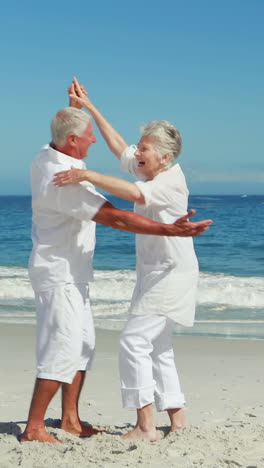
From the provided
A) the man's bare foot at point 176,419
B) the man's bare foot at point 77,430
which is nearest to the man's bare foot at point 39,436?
the man's bare foot at point 77,430

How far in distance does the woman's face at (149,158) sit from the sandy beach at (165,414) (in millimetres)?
1513

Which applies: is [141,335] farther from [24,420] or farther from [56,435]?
[24,420]

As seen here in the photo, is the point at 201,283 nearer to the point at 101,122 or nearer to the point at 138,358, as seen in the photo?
the point at 101,122

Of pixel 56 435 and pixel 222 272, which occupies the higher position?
pixel 56 435

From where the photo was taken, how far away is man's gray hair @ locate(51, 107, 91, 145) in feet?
12.9

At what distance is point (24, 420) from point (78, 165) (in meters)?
1.86

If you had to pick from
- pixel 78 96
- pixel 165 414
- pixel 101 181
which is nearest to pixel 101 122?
pixel 78 96

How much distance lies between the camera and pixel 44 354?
4.04 metres

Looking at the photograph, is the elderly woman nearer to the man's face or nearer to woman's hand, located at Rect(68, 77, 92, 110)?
the man's face

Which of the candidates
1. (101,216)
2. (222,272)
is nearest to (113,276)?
(222,272)

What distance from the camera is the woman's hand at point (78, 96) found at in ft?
14.5

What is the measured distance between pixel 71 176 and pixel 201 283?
11432mm

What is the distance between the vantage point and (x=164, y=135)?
403cm

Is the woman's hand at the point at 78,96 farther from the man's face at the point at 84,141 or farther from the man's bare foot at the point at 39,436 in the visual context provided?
the man's bare foot at the point at 39,436
